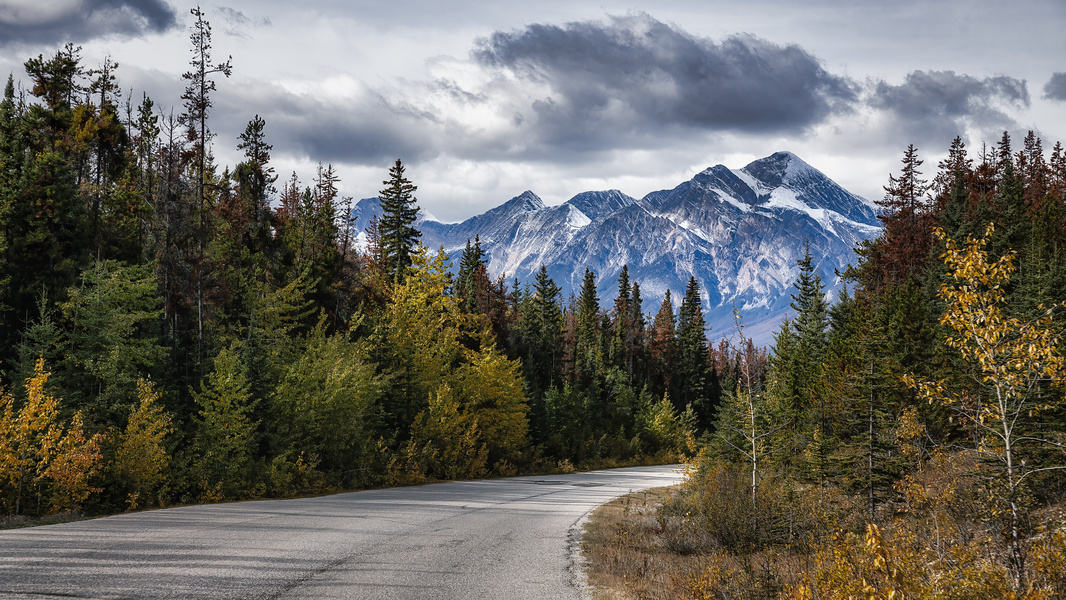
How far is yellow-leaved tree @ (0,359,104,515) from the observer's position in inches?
539

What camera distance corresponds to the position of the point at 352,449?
81.7ft

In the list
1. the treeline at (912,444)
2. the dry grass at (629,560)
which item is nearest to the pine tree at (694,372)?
the treeline at (912,444)

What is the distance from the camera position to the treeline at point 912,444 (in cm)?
671

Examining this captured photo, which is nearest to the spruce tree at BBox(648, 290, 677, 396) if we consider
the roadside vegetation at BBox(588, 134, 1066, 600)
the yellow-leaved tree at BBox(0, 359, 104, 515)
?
the roadside vegetation at BBox(588, 134, 1066, 600)

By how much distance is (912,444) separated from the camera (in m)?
20.6

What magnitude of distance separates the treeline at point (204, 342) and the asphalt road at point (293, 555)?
3325 mm

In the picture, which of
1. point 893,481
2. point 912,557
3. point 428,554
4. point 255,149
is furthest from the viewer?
point 255,149

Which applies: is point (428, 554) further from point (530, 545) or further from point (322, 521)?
point (322, 521)

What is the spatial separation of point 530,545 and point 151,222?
69.1 feet

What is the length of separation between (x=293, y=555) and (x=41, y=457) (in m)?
9.48

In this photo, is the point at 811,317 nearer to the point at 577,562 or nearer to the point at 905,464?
the point at 905,464

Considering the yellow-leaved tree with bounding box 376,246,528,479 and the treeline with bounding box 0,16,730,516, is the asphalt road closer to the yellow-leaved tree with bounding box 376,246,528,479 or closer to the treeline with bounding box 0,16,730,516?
the treeline with bounding box 0,16,730,516

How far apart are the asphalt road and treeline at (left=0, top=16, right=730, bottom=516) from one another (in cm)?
333

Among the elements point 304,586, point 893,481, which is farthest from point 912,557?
point 893,481
